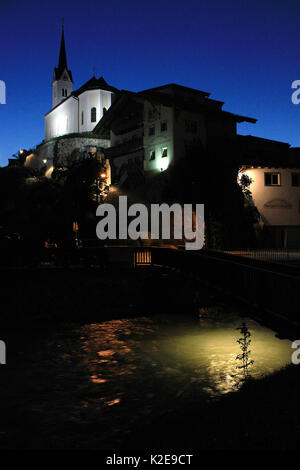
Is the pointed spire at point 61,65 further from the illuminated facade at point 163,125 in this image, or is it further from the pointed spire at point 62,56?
the illuminated facade at point 163,125

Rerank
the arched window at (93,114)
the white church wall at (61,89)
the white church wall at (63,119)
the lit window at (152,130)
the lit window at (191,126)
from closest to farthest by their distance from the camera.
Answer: the lit window at (191,126), the lit window at (152,130), the arched window at (93,114), the white church wall at (63,119), the white church wall at (61,89)

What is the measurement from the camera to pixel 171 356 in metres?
17.2

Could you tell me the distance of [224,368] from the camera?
15.2 m

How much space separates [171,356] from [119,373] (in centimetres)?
274

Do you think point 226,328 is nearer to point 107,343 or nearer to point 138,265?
point 107,343

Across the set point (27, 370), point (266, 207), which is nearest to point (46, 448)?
point (27, 370)

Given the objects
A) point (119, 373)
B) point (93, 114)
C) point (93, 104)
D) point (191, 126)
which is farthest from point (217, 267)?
point (93, 104)

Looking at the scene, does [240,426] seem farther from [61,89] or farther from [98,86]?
[61,89]

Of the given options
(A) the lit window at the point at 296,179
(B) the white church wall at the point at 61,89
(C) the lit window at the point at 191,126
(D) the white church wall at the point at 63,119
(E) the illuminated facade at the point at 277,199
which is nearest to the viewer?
(E) the illuminated facade at the point at 277,199

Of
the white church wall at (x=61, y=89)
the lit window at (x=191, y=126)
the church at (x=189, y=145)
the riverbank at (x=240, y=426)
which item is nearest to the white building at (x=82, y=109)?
the church at (x=189, y=145)

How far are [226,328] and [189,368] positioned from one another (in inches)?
298

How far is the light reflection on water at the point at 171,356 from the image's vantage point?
13.6m

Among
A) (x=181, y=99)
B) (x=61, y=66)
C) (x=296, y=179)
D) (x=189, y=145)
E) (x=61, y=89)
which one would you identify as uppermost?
(x=61, y=66)

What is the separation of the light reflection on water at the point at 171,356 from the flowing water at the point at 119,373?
31 mm
